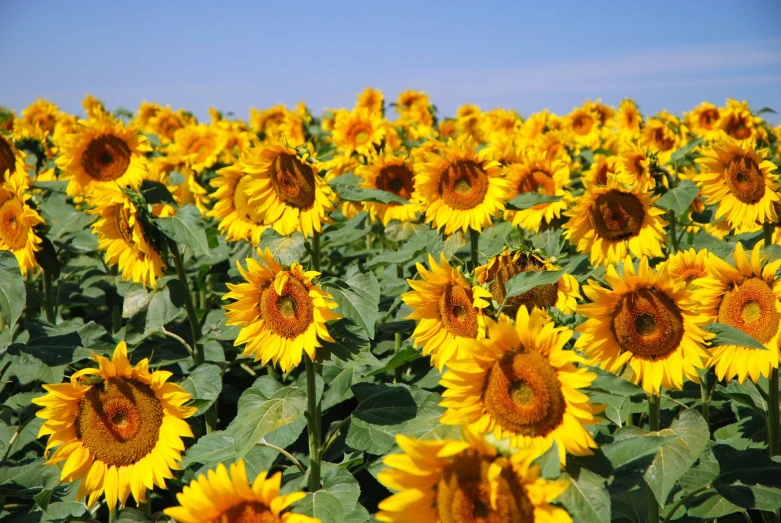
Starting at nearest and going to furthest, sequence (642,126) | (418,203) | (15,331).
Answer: (15,331)
(418,203)
(642,126)

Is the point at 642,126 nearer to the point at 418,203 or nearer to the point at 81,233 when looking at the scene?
the point at 418,203

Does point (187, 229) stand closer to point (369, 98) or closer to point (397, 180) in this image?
point (397, 180)

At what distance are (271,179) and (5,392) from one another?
224 centimetres

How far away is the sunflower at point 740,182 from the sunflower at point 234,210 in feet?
8.03

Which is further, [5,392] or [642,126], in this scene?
[642,126]

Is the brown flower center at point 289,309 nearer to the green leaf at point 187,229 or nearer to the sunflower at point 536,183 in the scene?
the green leaf at point 187,229

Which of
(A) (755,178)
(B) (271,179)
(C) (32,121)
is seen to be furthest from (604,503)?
(C) (32,121)

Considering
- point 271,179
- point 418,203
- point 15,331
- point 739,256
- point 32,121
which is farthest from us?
point 32,121

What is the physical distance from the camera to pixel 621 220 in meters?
4.02

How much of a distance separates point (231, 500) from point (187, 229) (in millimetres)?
1903

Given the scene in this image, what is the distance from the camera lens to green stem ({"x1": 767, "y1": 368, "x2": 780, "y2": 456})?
3.08 m

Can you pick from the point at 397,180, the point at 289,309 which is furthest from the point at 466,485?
the point at 397,180

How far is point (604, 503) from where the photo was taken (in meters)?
1.88

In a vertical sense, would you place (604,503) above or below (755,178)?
below
